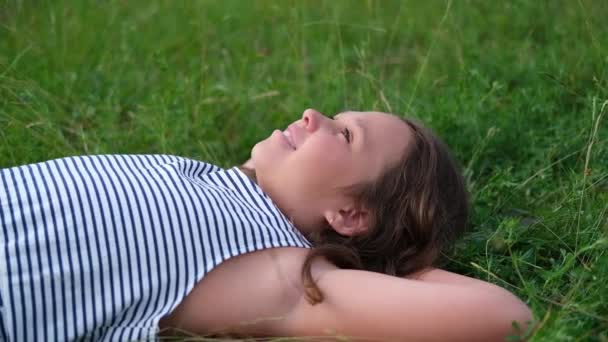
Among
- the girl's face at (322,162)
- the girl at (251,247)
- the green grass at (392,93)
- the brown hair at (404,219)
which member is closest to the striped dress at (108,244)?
the girl at (251,247)

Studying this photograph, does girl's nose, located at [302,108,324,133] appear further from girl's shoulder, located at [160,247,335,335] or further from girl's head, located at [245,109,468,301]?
girl's shoulder, located at [160,247,335,335]

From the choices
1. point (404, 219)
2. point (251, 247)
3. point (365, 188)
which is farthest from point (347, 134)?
point (251, 247)

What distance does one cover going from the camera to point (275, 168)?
2.17 metres

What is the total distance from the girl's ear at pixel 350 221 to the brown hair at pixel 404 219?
2 centimetres

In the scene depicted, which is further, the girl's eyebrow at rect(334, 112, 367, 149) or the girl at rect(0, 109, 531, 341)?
the girl's eyebrow at rect(334, 112, 367, 149)

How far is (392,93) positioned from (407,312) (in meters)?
1.56

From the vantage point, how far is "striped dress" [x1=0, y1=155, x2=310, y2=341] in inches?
71.5

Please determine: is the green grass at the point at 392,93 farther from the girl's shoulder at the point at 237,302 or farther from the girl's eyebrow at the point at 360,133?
the girl's shoulder at the point at 237,302

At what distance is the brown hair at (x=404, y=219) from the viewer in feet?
7.14

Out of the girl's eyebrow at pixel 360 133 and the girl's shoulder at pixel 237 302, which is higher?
the girl's eyebrow at pixel 360 133

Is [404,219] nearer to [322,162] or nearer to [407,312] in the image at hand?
[322,162]

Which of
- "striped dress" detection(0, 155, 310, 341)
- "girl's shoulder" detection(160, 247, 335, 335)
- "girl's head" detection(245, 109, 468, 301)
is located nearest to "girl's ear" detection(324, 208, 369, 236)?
"girl's head" detection(245, 109, 468, 301)

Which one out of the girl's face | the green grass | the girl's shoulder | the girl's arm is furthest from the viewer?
the green grass

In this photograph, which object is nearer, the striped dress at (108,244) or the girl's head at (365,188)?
the striped dress at (108,244)
